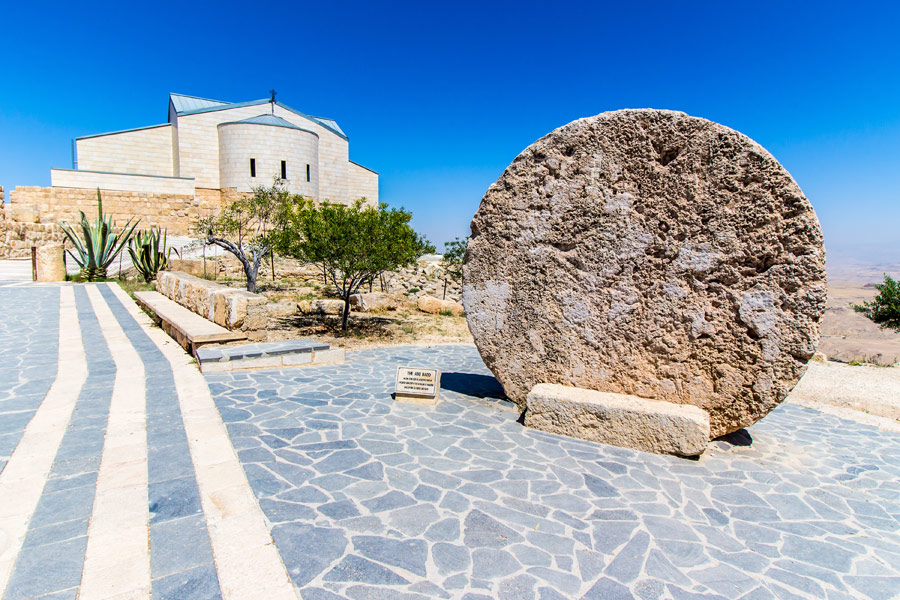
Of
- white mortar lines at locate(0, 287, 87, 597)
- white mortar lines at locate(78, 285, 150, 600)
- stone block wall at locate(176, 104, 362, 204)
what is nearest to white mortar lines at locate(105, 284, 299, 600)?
white mortar lines at locate(78, 285, 150, 600)

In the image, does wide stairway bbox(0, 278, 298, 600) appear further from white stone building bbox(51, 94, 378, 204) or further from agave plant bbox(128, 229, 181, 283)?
white stone building bbox(51, 94, 378, 204)

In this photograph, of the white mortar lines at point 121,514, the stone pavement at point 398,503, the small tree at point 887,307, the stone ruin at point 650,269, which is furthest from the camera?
the small tree at point 887,307

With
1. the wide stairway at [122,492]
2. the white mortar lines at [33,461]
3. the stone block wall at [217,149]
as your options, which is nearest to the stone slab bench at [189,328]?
the wide stairway at [122,492]

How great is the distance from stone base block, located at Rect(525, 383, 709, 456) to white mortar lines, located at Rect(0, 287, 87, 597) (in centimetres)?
360

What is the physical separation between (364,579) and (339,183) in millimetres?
33658

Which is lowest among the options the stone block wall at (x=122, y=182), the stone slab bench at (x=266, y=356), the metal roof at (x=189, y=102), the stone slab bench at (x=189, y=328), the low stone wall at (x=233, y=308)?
the stone slab bench at (x=266, y=356)

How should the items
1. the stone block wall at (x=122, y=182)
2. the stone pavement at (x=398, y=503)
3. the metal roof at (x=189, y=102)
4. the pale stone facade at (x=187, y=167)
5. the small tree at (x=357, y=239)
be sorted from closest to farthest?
the stone pavement at (x=398, y=503)
the small tree at (x=357, y=239)
the stone block wall at (x=122, y=182)
the pale stone facade at (x=187, y=167)
the metal roof at (x=189, y=102)

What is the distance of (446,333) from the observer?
11094mm

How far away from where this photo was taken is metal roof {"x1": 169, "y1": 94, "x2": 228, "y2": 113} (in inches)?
1268

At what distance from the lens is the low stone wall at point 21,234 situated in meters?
21.2

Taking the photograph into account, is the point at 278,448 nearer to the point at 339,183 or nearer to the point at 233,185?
the point at 233,185

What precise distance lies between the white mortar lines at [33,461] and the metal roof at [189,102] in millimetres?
32272

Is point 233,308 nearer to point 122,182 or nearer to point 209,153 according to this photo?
point 122,182

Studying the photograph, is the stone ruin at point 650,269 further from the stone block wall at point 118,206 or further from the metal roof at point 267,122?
the metal roof at point 267,122
